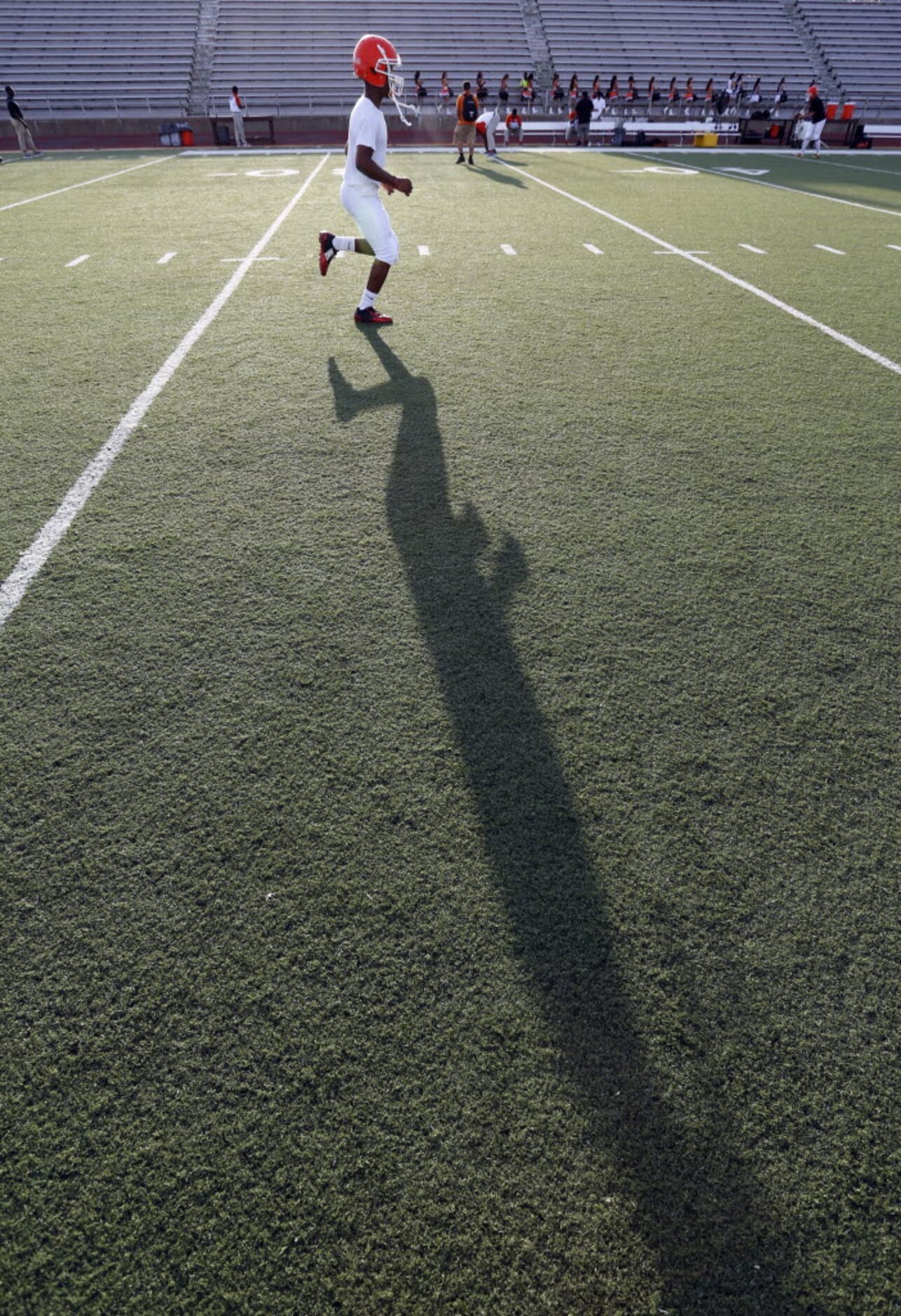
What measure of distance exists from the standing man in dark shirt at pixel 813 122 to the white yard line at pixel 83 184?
1626cm

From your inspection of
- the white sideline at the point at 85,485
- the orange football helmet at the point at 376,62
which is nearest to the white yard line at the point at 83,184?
Result: the white sideline at the point at 85,485

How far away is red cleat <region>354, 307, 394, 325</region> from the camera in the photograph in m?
6.13

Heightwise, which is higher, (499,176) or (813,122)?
(813,122)

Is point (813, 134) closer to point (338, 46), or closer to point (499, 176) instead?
point (499, 176)

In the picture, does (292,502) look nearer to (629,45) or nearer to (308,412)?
(308,412)

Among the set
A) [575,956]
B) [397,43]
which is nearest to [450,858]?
[575,956]

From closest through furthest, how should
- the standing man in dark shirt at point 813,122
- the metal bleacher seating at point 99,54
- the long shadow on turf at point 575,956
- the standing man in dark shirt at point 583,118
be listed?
the long shadow on turf at point 575,956
the standing man in dark shirt at point 813,122
the standing man in dark shirt at point 583,118
the metal bleacher seating at point 99,54

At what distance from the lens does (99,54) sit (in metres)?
29.1

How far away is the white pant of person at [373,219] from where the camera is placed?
5.71 metres

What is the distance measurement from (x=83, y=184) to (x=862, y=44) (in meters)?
38.6

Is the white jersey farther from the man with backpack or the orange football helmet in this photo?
the man with backpack

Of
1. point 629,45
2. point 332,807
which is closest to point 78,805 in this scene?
point 332,807

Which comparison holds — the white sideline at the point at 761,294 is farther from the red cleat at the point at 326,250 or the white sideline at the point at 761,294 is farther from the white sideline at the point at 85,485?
the white sideline at the point at 85,485

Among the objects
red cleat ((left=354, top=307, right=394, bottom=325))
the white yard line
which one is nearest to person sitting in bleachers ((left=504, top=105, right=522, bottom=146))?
the white yard line
